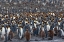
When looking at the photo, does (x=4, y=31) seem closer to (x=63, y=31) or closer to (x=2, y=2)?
(x=63, y=31)

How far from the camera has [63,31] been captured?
13.0 metres

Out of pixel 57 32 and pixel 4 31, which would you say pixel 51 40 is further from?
pixel 4 31

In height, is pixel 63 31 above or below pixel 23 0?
below

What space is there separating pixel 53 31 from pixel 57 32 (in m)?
0.35

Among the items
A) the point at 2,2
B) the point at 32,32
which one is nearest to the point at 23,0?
the point at 2,2

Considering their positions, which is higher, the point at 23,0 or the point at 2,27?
the point at 23,0

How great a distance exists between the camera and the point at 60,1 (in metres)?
31.1

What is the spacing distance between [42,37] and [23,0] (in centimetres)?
1886

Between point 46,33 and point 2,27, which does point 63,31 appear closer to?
point 46,33

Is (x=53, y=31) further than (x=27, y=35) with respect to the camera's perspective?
Yes

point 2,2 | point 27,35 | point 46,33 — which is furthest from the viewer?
point 2,2

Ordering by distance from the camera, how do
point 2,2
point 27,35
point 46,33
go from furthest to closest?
1. point 2,2
2. point 46,33
3. point 27,35

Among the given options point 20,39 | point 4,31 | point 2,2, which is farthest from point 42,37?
point 2,2

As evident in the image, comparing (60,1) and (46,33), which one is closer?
(46,33)
